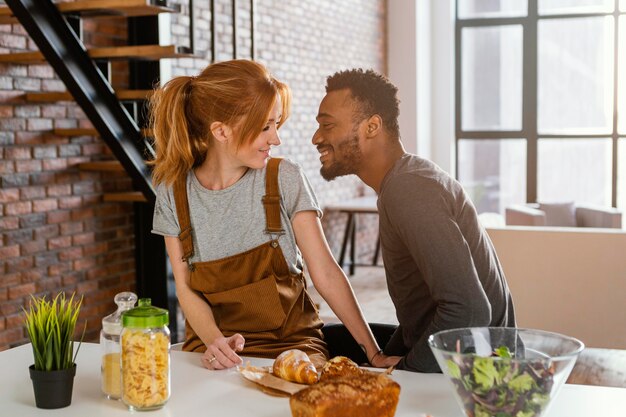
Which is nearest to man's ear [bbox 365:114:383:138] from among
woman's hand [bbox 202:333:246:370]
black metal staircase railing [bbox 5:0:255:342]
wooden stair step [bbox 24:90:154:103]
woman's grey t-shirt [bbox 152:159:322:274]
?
woman's grey t-shirt [bbox 152:159:322:274]

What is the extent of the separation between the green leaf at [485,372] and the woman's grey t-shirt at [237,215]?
0.94m

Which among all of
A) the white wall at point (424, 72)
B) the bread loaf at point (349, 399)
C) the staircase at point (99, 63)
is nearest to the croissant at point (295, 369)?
the bread loaf at point (349, 399)

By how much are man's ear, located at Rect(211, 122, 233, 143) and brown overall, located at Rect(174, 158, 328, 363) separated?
0.14 meters

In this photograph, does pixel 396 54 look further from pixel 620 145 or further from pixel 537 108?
pixel 620 145

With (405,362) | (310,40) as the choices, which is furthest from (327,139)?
(310,40)

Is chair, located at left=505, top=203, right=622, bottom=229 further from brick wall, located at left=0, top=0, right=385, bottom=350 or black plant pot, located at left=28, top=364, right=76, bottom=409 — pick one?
black plant pot, located at left=28, top=364, right=76, bottom=409

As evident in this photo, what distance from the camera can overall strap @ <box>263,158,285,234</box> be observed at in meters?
2.13

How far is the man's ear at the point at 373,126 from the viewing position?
2.17 metres

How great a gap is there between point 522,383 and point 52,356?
2.77 feet

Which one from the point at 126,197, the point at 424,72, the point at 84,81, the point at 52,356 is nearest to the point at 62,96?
the point at 84,81

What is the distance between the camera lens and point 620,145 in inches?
363

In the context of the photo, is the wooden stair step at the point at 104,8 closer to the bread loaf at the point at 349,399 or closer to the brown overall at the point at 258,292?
the brown overall at the point at 258,292

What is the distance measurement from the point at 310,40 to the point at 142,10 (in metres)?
3.77

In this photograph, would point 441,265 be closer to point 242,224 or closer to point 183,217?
point 242,224
